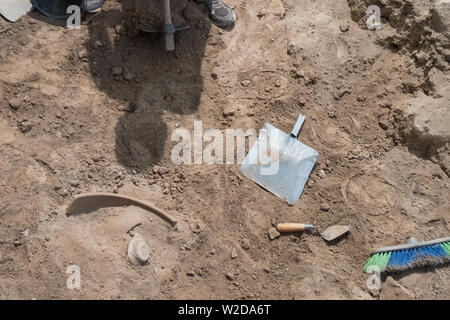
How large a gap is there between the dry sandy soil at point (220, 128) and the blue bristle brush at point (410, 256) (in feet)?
0.23

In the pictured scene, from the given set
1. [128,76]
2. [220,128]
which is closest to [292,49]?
[220,128]

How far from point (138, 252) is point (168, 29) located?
65.2 inches

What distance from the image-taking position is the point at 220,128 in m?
3.38

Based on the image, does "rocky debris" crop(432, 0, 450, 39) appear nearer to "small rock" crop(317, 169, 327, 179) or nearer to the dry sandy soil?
the dry sandy soil

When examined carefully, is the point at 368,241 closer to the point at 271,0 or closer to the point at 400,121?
the point at 400,121

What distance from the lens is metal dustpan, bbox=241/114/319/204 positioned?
317cm

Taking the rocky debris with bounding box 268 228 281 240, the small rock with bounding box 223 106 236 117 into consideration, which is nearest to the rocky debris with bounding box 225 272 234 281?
the rocky debris with bounding box 268 228 281 240

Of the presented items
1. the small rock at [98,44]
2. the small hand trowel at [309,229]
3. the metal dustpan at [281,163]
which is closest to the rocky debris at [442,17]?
the metal dustpan at [281,163]

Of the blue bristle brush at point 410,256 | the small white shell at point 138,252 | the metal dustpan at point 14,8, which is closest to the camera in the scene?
the small white shell at point 138,252

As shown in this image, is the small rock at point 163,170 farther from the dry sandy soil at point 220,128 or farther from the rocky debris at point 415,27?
the rocky debris at point 415,27

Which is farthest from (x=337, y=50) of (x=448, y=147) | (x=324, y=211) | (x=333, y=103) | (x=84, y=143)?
(x=84, y=143)

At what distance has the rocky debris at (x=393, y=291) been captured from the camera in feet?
9.14

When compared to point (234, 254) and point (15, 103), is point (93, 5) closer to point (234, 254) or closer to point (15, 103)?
point (15, 103)

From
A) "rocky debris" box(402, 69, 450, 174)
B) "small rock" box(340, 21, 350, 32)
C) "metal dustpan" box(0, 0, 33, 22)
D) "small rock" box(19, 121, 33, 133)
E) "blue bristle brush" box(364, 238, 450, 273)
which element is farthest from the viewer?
"small rock" box(340, 21, 350, 32)
